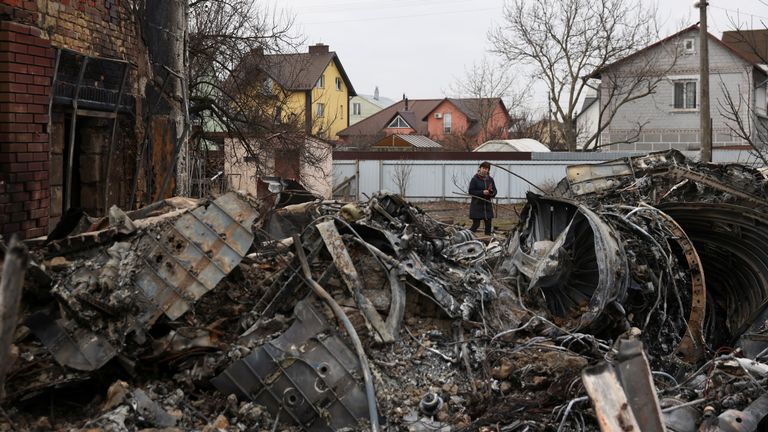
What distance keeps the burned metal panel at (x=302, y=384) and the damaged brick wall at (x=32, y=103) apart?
10.4 feet

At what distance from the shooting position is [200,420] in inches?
187

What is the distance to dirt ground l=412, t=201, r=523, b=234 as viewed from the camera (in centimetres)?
2058

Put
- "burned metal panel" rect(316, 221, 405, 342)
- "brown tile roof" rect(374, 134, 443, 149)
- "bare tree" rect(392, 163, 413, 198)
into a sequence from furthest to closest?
1. "brown tile roof" rect(374, 134, 443, 149)
2. "bare tree" rect(392, 163, 413, 198)
3. "burned metal panel" rect(316, 221, 405, 342)

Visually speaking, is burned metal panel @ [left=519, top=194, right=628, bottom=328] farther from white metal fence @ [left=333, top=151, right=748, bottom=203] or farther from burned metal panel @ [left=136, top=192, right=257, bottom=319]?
white metal fence @ [left=333, top=151, right=748, bottom=203]

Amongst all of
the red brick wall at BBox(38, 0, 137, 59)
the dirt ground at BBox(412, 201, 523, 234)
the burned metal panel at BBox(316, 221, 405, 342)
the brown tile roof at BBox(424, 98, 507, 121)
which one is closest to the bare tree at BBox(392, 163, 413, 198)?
the dirt ground at BBox(412, 201, 523, 234)

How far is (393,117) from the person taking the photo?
6191 cm

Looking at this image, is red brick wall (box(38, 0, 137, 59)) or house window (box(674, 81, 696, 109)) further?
house window (box(674, 81, 696, 109))

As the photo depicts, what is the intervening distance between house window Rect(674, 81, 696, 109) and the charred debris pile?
29.4m

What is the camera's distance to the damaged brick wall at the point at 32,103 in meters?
6.73

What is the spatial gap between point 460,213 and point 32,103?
17929 mm

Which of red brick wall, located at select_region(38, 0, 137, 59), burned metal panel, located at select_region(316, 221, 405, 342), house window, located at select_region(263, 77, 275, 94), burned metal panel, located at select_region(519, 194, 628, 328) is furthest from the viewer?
house window, located at select_region(263, 77, 275, 94)

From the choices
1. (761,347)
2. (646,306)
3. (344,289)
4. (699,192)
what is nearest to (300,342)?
(344,289)

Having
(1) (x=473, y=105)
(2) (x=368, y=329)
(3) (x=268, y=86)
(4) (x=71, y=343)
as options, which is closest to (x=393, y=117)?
(1) (x=473, y=105)

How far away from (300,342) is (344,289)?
0.79 m
